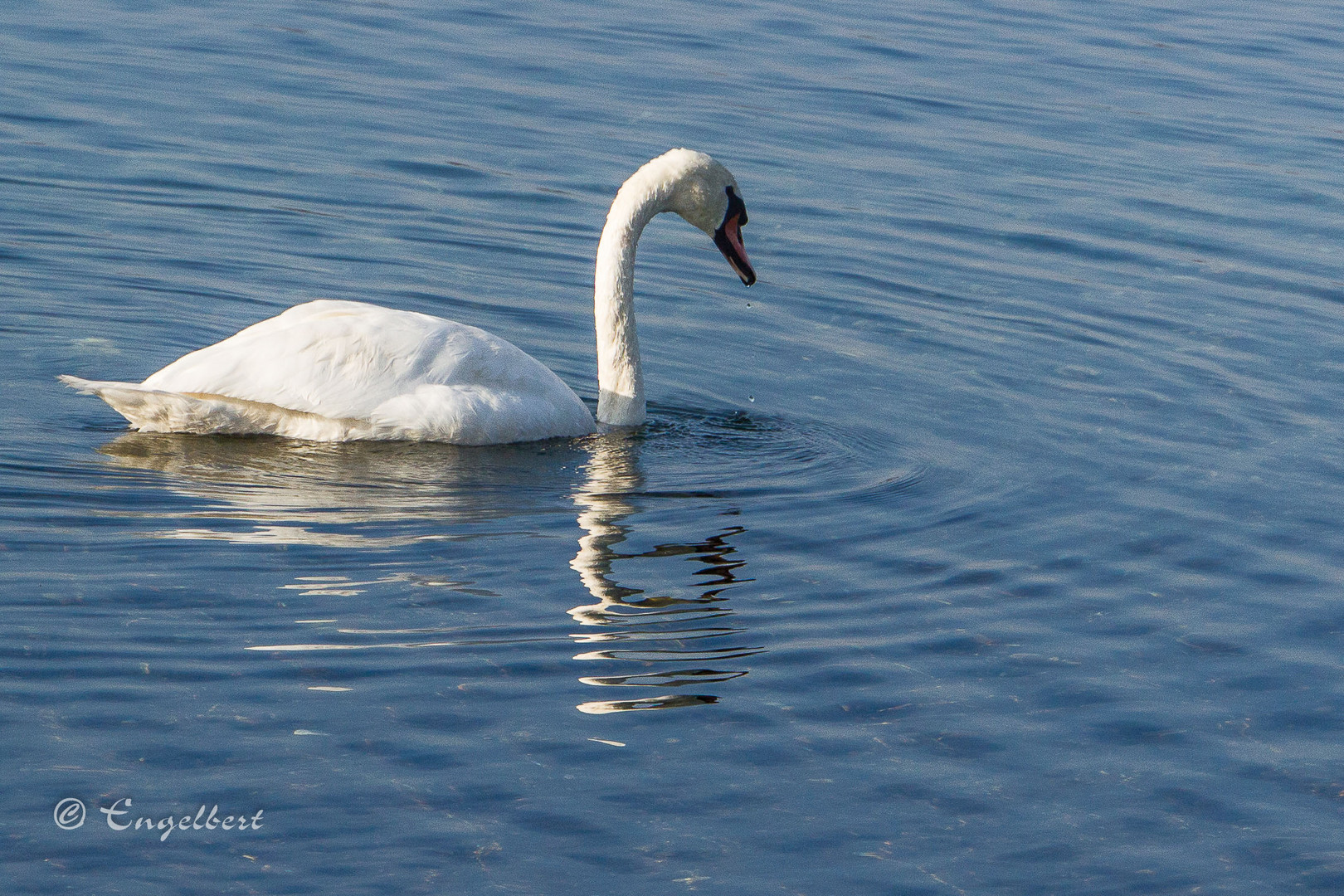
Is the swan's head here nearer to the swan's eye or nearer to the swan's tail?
the swan's eye

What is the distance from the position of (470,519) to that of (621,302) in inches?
94.4

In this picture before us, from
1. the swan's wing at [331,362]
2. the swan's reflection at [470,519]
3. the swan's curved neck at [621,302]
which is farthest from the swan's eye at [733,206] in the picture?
the swan's wing at [331,362]

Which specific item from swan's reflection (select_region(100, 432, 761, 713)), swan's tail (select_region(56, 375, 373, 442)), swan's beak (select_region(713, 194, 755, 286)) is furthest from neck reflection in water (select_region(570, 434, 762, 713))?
swan's beak (select_region(713, 194, 755, 286))

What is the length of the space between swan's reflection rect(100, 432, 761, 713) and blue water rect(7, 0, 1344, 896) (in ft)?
0.09

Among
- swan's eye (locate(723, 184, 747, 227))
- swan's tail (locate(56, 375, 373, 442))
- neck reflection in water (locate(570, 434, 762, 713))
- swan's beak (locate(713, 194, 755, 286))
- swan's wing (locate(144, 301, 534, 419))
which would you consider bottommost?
neck reflection in water (locate(570, 434, 762, 713))

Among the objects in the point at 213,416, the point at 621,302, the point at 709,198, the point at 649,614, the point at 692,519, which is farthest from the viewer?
the point at 709,198

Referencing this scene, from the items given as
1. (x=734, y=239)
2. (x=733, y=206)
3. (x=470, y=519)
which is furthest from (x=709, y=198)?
(x=470, y=519)

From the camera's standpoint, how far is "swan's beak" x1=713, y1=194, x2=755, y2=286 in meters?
10.1

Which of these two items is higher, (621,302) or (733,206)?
(733,206)

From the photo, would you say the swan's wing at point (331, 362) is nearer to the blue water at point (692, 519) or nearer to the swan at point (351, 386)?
the swan at point (351, 386)

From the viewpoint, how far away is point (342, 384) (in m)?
8.66

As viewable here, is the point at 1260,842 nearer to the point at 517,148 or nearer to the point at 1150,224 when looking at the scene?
the point at 1150,224

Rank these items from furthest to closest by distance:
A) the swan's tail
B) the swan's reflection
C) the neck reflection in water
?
1. the swan's tail
2. the swan's reflection
3. the neck reflection in water

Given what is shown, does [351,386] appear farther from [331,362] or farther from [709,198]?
[709,198]
